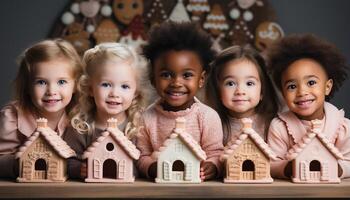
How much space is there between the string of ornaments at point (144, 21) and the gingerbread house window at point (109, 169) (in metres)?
1.78

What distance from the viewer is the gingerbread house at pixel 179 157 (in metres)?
A: 1.33

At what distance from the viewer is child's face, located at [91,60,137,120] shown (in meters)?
1.38

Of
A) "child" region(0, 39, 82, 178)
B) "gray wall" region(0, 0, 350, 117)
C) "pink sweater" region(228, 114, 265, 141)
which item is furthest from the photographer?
"gray wall" region(0, 0, 350, 117)

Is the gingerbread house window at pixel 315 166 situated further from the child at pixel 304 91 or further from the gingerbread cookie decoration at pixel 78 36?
the gingerbread cookie decoration at pixel 78 36

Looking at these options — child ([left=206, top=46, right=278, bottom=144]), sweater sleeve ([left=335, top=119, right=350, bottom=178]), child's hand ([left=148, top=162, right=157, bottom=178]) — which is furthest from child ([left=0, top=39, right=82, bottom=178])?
sweater sleeve ([left=335, top=119, right=350, bottom=178])

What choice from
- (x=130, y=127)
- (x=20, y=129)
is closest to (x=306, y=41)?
(x=130, y=127)

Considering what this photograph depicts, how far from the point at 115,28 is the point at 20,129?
1.74m

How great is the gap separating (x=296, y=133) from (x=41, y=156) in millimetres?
617

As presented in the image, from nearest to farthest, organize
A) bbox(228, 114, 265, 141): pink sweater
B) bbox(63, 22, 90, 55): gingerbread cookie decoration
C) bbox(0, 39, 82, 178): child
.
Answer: bbox(0, 39, 82, 178): child
bbox(228, 114, 265, 141): pink sweater
bbox(63, 22, 90, 55): gingerbread cookie decoration

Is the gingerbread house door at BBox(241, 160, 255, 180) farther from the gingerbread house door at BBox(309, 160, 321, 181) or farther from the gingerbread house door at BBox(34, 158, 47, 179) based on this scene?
the gingerbread house door at BBox(34, 158, 47, 179)

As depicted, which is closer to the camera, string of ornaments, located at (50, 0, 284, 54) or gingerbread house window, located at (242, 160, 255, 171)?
gingerbread house window, located at (242, 160, 255, 171)

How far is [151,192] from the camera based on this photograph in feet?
4.24

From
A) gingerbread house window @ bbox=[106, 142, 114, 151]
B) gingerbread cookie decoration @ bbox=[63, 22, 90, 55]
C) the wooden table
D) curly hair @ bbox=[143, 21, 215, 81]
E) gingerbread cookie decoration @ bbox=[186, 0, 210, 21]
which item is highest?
gingerbread cookie decoration @ bbox=[186, 0, 210, 21]

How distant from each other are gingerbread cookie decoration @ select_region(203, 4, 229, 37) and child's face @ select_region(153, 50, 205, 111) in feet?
5.68
